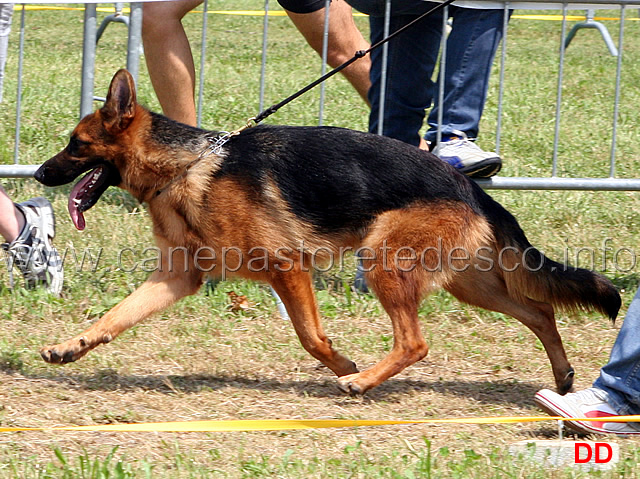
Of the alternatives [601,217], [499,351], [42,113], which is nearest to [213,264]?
[499,351]

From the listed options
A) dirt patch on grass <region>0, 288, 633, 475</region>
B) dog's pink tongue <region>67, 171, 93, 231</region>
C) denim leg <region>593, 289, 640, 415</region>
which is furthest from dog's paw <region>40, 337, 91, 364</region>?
denim leg <region>593, 289, 640, 415</region>

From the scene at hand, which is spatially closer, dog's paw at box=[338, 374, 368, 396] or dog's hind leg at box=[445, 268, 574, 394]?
dog's paw at box=[338, 374, 368, 396]

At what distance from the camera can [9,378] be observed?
4.04 metres

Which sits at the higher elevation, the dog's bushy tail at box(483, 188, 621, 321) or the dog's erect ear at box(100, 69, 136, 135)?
the dog's erect ear at box(100, 69, 136, 135)

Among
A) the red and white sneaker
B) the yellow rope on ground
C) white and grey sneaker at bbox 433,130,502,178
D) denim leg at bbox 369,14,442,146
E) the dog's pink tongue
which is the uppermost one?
denim leg at bbox 369,14,442,146

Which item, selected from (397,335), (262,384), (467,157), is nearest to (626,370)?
(397,335)

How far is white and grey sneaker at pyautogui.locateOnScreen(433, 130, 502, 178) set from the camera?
5074 millimetres

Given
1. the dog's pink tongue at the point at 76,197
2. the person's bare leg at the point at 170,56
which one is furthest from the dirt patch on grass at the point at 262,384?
the person's bare leg at the point at 170,56

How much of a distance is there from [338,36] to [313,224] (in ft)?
6.77

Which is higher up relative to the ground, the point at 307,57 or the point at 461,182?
the point at 307,57

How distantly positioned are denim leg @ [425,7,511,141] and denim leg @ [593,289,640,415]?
2.06m

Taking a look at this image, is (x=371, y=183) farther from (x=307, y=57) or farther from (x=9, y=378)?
(x=307, y=57)

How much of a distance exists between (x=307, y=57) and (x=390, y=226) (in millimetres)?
8475

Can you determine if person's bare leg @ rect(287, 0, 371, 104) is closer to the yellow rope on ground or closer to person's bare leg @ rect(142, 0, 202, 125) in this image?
person's bare leg @ rect(142, 0, 202, 125)
